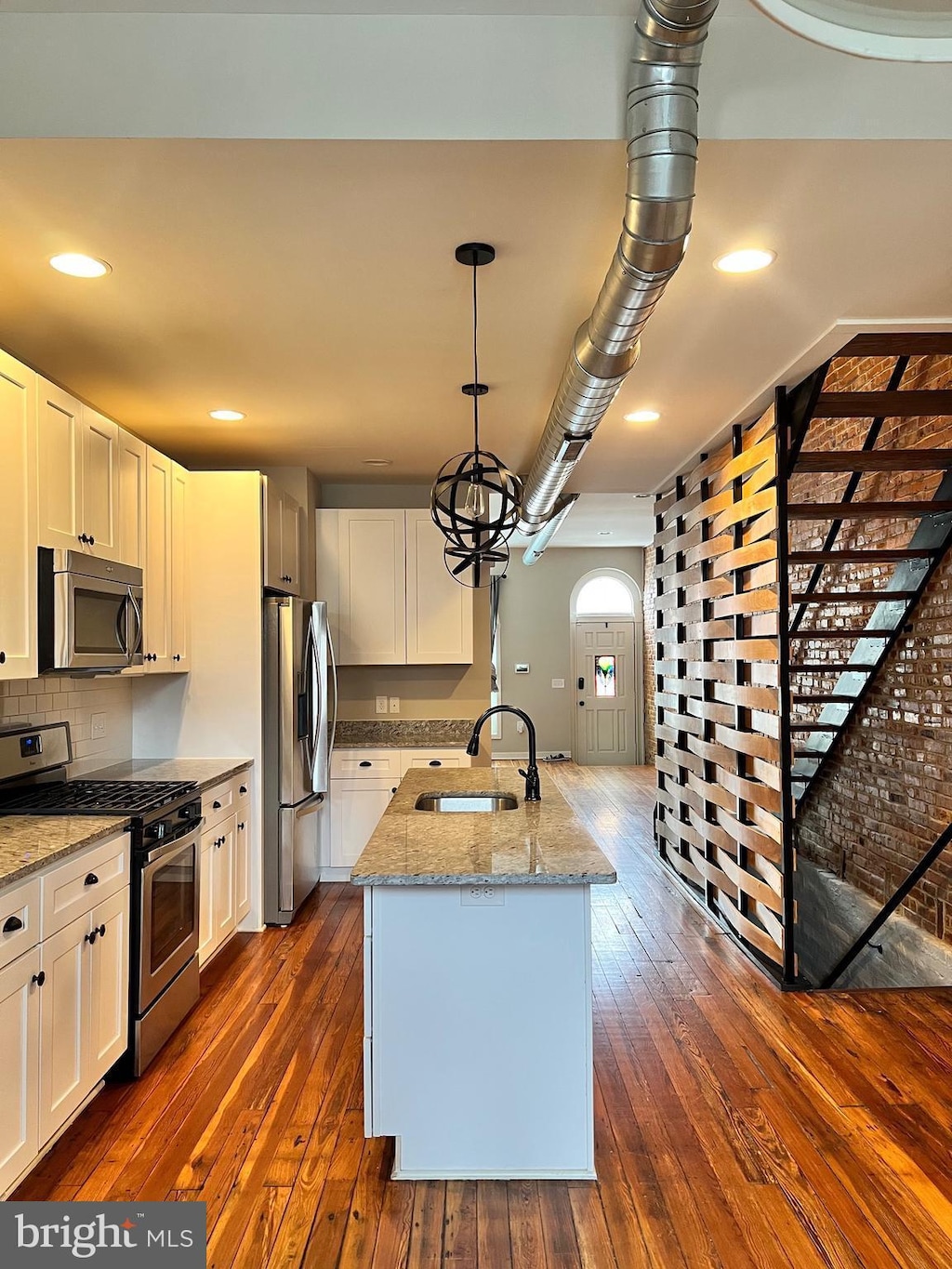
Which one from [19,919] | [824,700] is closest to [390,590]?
[824,700]

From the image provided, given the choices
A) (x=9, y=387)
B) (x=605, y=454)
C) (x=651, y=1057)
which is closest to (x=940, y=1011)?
(x=651, y=1057)

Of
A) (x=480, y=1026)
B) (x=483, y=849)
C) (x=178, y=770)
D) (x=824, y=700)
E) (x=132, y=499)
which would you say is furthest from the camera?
(x=824, y=700)

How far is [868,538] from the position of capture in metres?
4.65

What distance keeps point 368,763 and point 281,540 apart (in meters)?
1.54

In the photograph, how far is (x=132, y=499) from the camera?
12.9 ft

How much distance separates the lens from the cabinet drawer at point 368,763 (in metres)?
5.67

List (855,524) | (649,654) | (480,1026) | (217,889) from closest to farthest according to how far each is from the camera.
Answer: (480,1026) < (217,889) < (855,524) < (649,654)

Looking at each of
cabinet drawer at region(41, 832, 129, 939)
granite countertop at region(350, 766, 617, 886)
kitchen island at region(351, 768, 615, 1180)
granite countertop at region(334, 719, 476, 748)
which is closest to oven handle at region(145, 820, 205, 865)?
cabinet drawer at region(41, 832, 129, 939)

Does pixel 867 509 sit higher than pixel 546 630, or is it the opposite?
pixel 867 509

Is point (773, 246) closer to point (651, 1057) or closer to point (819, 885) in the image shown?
point (651, 1057)

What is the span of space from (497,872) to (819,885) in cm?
346

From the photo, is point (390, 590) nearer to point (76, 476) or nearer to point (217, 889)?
point (217, 889)

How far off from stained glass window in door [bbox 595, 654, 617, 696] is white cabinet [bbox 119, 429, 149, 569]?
8558 mm

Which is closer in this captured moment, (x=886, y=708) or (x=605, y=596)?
(x=886, y=708)
